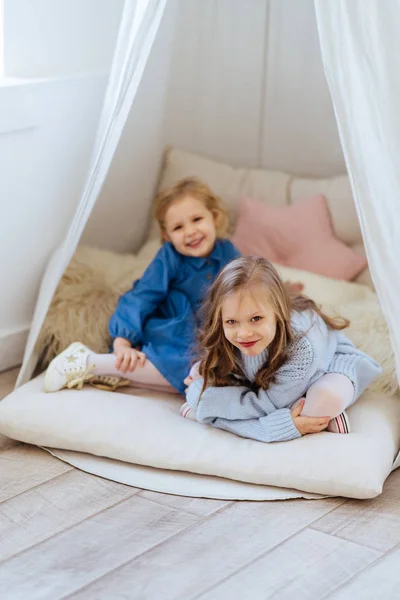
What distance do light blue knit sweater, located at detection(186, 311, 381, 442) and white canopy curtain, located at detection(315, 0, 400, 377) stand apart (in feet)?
0.88

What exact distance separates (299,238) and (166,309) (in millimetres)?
588

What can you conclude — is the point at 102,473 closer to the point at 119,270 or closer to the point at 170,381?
the point at 170,381

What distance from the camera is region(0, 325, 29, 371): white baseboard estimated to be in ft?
9.38

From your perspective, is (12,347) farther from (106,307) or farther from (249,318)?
(249,318)

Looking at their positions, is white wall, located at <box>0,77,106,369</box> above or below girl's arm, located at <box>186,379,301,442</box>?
above

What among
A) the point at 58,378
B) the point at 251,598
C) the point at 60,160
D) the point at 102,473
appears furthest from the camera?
the point at 60,160

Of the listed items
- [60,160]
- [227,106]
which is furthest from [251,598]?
[227,106]

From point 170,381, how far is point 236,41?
1.31 m

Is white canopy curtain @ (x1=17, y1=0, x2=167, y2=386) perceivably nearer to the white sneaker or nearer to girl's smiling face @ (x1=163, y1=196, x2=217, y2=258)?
the white sneaker

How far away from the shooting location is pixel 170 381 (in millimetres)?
2551

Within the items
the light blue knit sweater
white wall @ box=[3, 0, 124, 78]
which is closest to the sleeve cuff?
the light blue knit sweater

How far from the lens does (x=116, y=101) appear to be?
7.95 feet

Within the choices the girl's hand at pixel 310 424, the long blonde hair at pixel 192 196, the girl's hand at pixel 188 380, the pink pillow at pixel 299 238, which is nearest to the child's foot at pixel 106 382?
the girl's hand at pixel 188 380

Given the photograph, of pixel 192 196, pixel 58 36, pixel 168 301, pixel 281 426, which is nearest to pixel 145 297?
pixel 168 301
